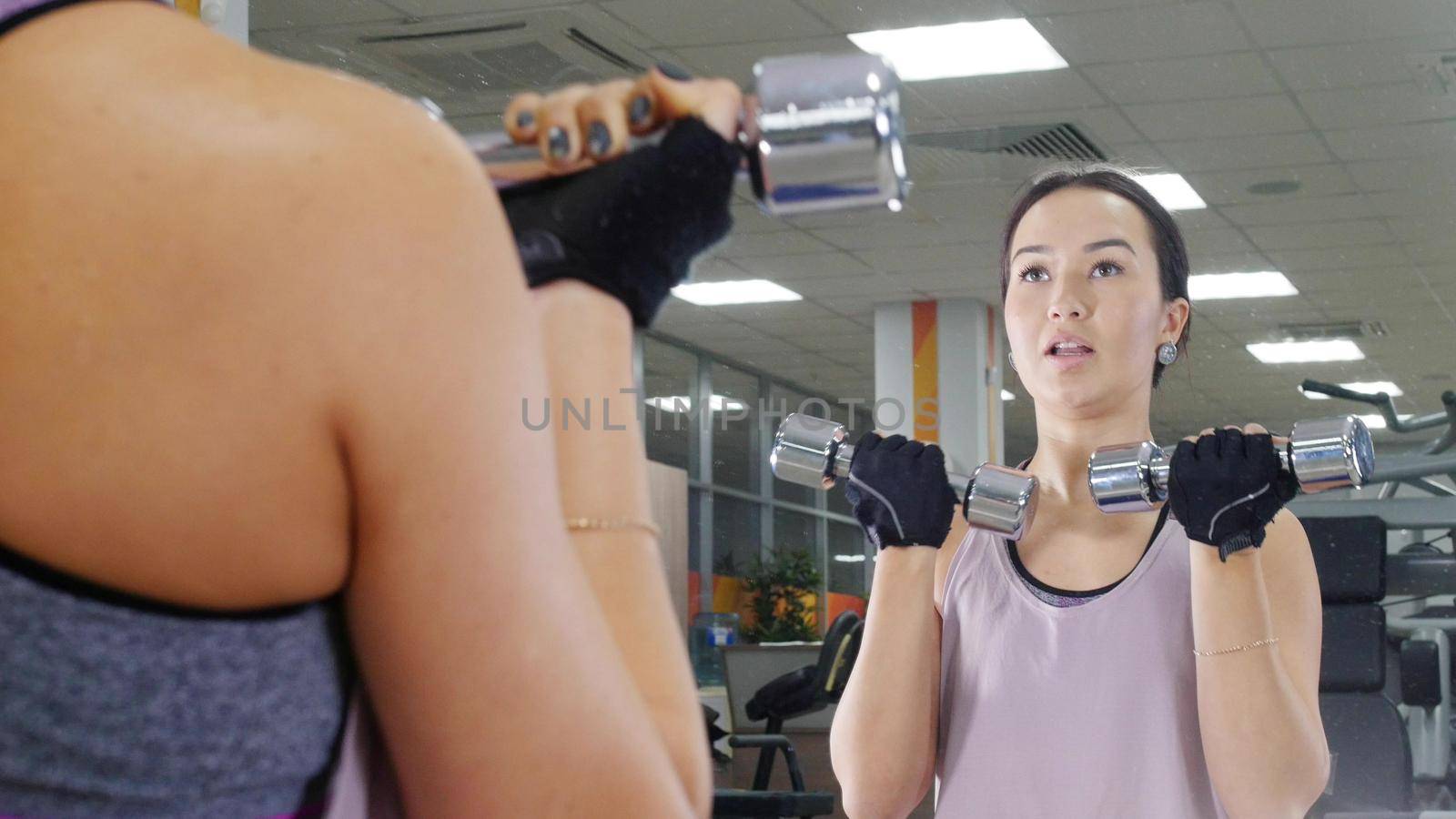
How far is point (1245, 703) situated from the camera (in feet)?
4.14

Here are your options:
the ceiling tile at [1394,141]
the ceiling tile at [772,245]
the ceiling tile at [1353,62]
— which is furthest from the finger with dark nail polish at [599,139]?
the ceiling tile at [772,245]

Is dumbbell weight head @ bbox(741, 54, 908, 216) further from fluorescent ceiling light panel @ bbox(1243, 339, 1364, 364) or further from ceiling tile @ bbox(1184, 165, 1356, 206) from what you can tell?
fluorescent ceiling light panel @ bbox(1243, 339, 1364, 364)

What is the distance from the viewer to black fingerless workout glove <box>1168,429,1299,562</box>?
4.05ft

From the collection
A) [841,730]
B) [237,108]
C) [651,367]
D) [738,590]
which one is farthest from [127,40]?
[738,590]

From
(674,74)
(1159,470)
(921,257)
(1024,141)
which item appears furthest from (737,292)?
(674,74)


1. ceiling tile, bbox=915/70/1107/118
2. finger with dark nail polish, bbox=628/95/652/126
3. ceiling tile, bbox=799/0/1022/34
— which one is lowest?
finger with dark nail polish, bbox=628/95/652/126

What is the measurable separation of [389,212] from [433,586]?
0.10 metres

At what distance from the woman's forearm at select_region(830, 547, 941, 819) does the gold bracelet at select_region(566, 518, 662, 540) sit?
97 cm

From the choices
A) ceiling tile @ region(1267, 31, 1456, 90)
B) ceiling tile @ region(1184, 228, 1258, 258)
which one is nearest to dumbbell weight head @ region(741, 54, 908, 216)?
ceiling tile @ region(1267, 31, 1456, 90)

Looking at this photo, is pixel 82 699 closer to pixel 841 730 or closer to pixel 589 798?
pixel 589 798

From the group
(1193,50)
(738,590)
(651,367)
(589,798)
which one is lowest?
(738,590)

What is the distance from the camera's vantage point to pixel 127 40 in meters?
0.39

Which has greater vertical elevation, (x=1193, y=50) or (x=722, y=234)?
(x=1193, y=50)

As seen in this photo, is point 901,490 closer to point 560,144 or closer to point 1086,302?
point 1086,302
